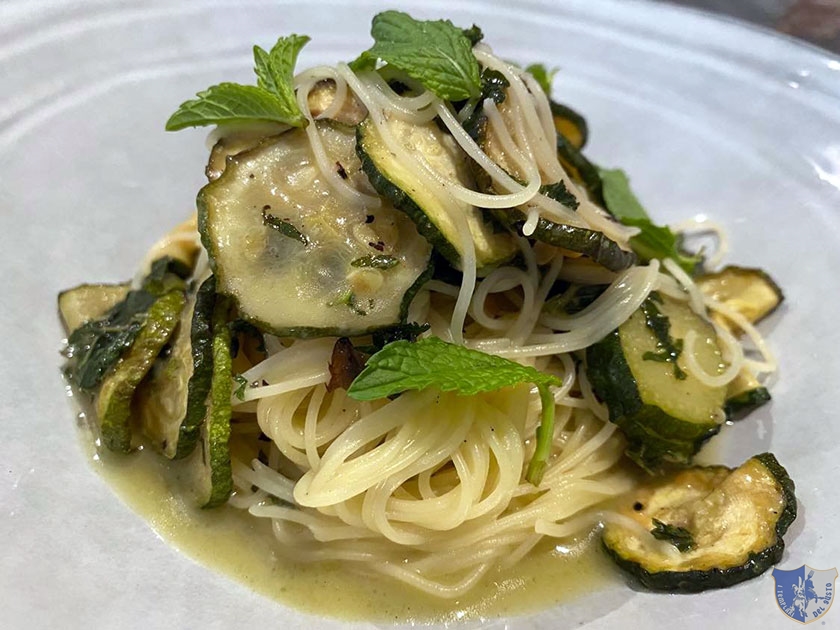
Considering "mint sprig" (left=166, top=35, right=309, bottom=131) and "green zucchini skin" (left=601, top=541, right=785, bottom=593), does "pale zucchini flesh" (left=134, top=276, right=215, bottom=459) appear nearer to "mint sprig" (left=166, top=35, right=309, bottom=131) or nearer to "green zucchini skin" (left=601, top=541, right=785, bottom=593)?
"mint sprig" (left=166, top=35, right=309, bottom=131)

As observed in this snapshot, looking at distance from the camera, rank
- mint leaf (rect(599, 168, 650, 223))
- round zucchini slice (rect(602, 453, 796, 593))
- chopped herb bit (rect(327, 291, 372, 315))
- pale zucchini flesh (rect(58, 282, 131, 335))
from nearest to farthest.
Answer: chopped herb bit (rect(327, 291, 372, 315)) < round zucchini slice (rect(602, 453, 796, 593)) < pale zucchini flesh (rect(58, 282, 131, 335)) < mint leaf (rect(599, 168, 650, 223))

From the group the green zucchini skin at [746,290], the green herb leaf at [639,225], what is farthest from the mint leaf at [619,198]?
the green zucchini skin at [746,290]

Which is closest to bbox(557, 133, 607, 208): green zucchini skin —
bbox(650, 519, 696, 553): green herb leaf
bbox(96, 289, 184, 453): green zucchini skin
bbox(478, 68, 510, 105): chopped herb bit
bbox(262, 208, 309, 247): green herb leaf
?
bbox(478, 68, 510, 105): chopped herb bit

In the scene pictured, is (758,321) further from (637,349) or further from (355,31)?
(355,31)

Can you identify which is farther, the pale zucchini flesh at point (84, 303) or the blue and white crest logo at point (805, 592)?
the pale zucchini flesh at point (84, 303)

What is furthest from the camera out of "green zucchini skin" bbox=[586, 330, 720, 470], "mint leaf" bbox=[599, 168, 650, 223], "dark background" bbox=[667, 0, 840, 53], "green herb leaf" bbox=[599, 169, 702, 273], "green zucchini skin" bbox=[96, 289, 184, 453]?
"dark background" bbox=[667, 0, 840, 53]

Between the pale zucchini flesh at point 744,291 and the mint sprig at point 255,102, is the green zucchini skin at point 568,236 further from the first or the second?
the pale zucchini flesh at point 744,291
